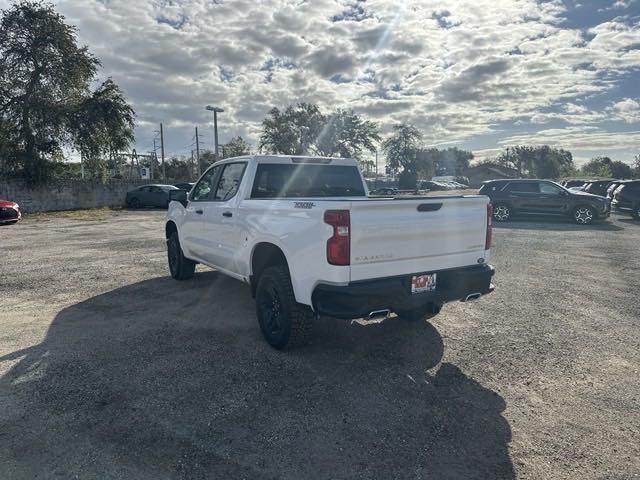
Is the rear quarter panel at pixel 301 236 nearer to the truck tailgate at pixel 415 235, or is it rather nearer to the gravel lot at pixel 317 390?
the truck tailgate at pixel 415 235

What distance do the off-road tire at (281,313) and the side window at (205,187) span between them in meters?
2.15

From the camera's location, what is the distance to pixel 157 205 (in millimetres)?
26750

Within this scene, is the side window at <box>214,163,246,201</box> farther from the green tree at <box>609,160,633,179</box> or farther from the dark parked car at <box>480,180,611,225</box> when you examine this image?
the green tree at <box>609,160,633,179</box>

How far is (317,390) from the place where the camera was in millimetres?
3574

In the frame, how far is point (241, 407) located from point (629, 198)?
63.7ft

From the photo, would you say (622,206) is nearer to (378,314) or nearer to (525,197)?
(525,197)

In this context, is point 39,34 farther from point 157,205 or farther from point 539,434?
point 539,434

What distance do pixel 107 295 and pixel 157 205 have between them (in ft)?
70.8

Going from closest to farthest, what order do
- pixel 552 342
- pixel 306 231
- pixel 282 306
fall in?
pixel 306 231
pixel 282 306
pixel 552 342

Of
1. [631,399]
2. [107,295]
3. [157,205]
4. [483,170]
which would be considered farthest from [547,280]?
[483,170]

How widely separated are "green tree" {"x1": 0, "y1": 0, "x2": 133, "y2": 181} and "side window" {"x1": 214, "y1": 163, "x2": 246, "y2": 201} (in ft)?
74.6

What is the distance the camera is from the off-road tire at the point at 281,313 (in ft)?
13.3

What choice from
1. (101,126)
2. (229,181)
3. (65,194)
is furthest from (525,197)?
(65,194)

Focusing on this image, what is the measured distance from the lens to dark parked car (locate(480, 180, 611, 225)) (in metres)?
16.0
